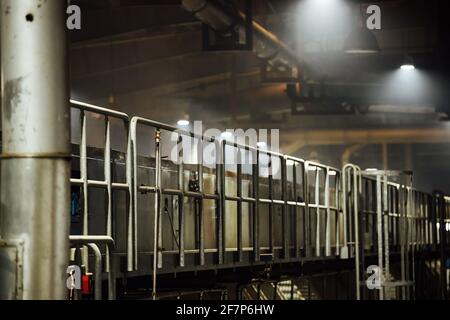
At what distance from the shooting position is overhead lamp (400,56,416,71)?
66.1ft

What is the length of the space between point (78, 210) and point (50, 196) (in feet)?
8.07

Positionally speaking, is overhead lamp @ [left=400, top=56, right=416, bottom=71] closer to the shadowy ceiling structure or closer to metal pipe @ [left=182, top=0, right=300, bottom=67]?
the shadowy ceiling structure

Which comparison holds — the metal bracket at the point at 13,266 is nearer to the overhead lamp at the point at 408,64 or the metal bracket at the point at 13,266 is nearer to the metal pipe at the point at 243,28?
the metal pipe at the point at 243,28

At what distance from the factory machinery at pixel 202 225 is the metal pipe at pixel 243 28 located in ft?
11.3

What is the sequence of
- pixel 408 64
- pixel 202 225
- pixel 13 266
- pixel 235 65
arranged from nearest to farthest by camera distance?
1. pixel 13 266
2. pixel 202 225
3. pixel 408 64
4. pixel 235 65

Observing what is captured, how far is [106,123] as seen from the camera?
6.73 meters

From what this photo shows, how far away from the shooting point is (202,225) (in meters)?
8.86

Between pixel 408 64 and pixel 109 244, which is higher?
pixel 408 64

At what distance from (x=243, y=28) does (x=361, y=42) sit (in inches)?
93.7

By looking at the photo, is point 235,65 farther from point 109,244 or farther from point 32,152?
point 32,152

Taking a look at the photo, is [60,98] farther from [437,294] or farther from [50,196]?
[437,294]

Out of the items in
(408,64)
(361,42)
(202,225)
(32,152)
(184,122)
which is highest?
(408,64)

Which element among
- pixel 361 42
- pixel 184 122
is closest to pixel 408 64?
pixel 361 42

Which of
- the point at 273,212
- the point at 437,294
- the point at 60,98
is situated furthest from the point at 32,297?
the point at 437,294
